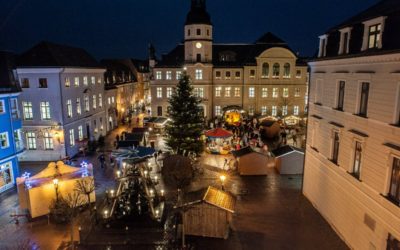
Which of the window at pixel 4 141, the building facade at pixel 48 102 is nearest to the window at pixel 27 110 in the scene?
the building facade at pixel 48 102

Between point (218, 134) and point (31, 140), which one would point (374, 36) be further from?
point (31, 140)

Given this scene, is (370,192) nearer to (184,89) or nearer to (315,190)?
(315,190)

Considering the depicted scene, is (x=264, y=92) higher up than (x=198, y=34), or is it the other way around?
(x=198, y=34)

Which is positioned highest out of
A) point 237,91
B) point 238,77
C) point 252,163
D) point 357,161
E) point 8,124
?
point 238,77

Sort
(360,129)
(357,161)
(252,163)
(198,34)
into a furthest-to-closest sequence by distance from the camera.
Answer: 1. (198,34)
2. (252,163)
3. (357,161)
4. (360,129)

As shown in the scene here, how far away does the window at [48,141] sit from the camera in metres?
28.1

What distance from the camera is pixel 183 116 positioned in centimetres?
2658

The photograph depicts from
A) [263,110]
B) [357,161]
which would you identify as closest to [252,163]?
[357,161]

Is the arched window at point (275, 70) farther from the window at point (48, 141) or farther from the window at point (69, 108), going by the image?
the window at point (48, 141)

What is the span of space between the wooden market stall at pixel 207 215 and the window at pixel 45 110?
63.6 feet

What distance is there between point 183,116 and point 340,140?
566 inches

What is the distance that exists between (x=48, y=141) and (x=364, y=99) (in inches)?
1047

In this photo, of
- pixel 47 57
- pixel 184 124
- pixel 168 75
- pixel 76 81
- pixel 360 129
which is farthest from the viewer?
pixel 168 75

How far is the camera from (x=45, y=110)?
27891 mm
